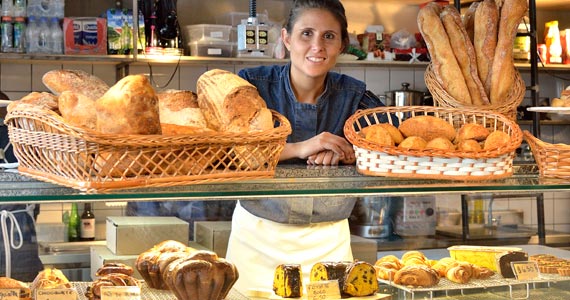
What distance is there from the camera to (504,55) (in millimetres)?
1841

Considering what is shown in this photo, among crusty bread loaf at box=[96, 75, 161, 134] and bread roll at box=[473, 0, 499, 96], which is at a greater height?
bread roll at box=[473, 0, 499, 96]

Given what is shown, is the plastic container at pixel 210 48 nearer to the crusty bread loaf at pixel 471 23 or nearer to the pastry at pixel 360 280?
the crusty bread loaf at pixel 471 23

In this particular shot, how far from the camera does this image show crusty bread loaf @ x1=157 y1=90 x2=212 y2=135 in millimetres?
1367

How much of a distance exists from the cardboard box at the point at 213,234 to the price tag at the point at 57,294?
0.58 meters

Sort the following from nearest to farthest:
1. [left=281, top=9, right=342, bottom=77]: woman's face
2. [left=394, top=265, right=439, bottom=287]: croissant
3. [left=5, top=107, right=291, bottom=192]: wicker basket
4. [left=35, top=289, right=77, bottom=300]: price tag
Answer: [left=5, top=107, right=291, bottom=192]: wicker basket < [left=35, top=289, right=77, bottom=300]: price tag < [left=394, top=265, right=439, bottom=287]: croissant < [left=281, top=9, right=342, bottom=77]: woman's face

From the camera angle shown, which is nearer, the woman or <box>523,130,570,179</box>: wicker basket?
<box>523,130,570,179</box>: wicker basket

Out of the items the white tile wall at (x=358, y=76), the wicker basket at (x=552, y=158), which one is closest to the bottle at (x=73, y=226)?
the white tile wall at (x=358, y=76)

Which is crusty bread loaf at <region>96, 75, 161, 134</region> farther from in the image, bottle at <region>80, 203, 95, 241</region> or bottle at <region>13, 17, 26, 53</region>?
bottle at <region>13, 17, 26, 53</region>

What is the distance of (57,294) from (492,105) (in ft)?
3.51

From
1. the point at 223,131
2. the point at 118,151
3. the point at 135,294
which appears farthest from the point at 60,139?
the point at 135,294

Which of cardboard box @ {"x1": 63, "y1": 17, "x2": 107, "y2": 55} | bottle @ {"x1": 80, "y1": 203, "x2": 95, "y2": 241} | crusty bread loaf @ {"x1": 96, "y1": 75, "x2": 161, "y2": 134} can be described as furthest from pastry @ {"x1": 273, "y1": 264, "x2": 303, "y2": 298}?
cardboard box @ {"x1": 63, "y1": 17, "x2": 107, "y2": 55}

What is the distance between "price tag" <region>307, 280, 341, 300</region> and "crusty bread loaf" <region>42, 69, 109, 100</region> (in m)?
0.59

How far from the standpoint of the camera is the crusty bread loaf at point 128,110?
1.26 meters

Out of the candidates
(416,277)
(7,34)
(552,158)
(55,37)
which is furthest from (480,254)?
(7,34)
